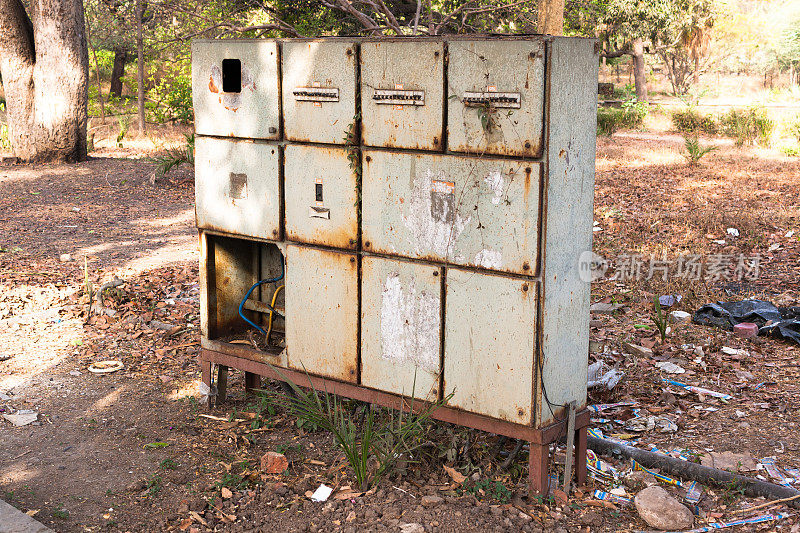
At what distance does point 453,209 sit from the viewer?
3.68 meters

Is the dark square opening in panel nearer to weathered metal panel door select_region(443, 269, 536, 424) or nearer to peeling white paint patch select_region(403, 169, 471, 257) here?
peeling white paint patch select_region(403, 169, 471, 257)

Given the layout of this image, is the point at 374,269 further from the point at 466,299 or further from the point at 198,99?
the point at 198,99

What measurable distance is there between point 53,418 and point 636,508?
131 inches

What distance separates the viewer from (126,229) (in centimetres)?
956

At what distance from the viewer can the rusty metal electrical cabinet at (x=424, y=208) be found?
3.46m

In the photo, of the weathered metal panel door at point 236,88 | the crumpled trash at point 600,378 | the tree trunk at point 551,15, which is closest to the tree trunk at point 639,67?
the tree trunk at point 551,15

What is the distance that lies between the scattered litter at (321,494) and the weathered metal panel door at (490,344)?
743mm

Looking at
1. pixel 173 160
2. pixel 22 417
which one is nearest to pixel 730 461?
pixel 22 417

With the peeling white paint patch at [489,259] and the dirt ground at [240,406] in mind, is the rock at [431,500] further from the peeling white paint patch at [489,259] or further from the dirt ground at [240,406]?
the peeling white paint patch at [489,259]

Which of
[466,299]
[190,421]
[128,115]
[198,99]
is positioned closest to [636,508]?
[466,299]

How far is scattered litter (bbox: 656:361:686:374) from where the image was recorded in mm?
5480

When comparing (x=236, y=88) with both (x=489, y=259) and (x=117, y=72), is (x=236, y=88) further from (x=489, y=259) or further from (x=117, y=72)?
(x=117, y=72)

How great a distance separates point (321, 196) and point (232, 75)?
3.51 feet

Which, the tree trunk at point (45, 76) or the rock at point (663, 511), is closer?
the rock at point (663, 511)
